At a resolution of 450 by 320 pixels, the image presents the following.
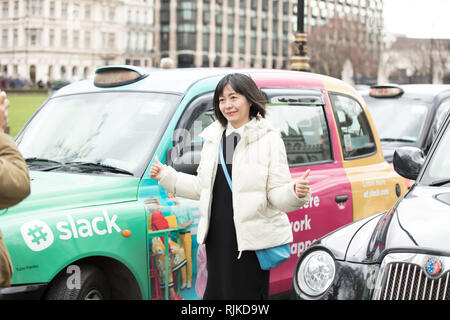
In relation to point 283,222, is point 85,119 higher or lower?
higher

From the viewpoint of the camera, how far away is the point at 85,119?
178 inches

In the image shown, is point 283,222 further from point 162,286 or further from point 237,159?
point 162,286

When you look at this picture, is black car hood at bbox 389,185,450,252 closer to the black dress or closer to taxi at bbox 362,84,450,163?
the black dress

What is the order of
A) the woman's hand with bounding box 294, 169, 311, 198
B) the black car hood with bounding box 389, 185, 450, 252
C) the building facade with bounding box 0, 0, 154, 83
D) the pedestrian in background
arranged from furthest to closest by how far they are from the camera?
the building facade with bounding box 0, 0, 154, 83 → the woman's hand with bounding box 294, 169, 311, 198 → the black car hood with bounding box 389, 185, 450, 252 → the pedestrian in background

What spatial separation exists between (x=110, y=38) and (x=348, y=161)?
11219 centimetres

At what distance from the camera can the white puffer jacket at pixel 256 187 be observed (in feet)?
11.1

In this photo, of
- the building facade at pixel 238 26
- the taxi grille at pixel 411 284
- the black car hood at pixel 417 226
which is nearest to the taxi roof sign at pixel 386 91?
the black car hood at pixel 417 226

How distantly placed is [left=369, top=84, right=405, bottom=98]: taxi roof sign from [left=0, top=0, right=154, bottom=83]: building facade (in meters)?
95.5

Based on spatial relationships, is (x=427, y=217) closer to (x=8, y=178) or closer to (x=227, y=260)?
(x=227, y=260)

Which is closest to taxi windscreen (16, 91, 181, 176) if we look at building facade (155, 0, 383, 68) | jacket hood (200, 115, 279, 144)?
jacket hood (200, 115, 279, 144)

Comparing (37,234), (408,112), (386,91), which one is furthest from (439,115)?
(37,234)

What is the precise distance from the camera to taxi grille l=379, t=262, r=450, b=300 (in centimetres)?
287
